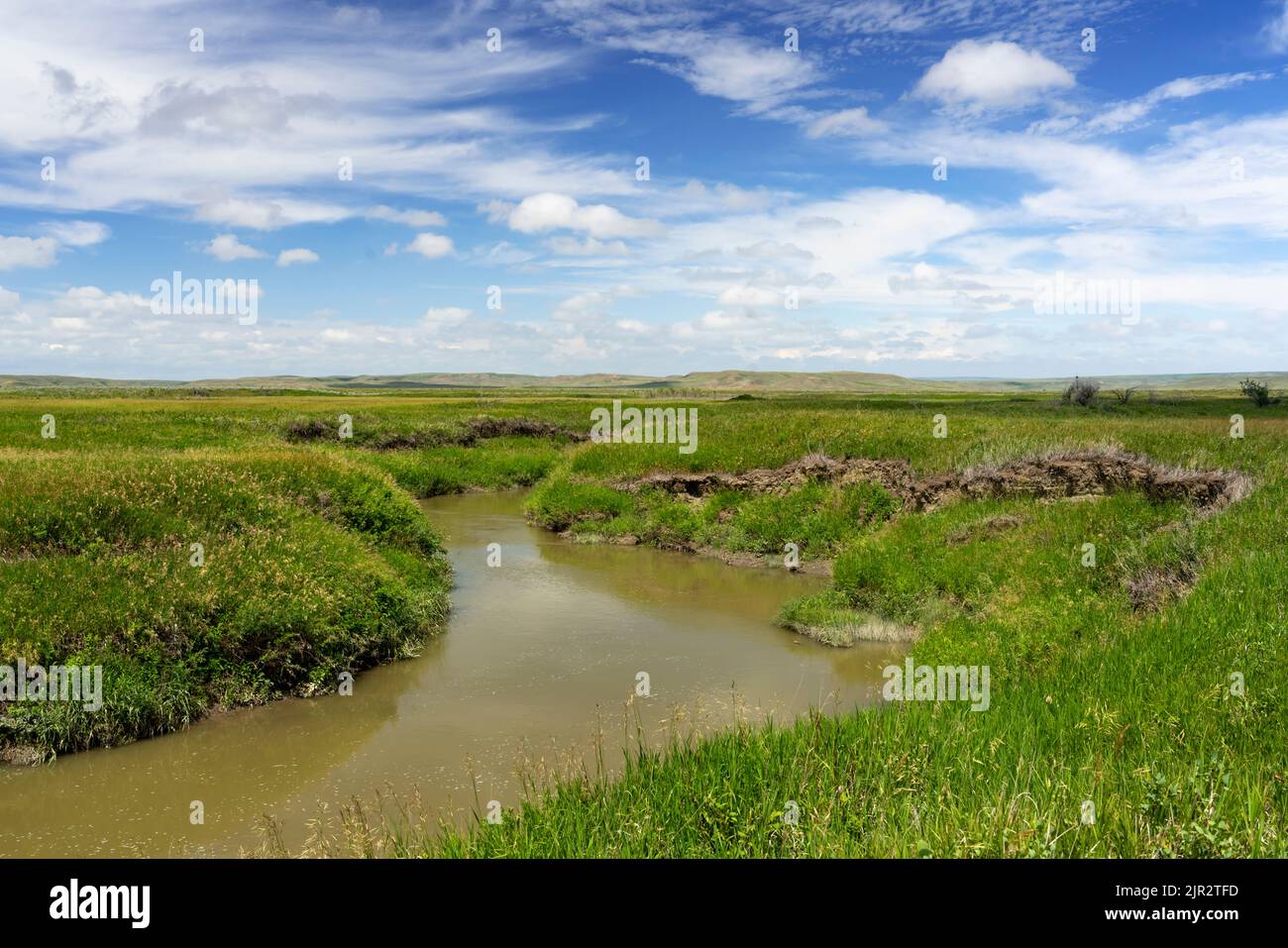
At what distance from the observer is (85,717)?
1078 centimetres

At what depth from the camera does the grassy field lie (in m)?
6.12

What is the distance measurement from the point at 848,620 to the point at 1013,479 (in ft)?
22.7

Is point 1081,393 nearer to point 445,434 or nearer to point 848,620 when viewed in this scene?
point 445,434

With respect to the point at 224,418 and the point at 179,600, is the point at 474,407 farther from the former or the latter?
the point at 179,600

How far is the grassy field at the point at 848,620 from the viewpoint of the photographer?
6.12 m

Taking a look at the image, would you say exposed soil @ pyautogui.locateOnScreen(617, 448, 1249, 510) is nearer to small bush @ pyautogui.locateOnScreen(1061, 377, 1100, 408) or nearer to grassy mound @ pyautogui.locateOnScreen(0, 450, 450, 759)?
grassy mound @ pyautogui.locateOnScreen(0, 450, 450, 759)

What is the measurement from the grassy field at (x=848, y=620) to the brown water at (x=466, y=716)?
0.82 m

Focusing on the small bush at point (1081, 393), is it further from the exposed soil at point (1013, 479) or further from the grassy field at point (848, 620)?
the exposed soil at point (1013, 479)

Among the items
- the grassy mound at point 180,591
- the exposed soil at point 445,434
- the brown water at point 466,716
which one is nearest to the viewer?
the brown water at point 466,716

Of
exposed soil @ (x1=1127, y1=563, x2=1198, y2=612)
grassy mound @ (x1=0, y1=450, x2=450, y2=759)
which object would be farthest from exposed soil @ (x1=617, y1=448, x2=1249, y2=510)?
grassy mound @ (x1=0, y1=450, x2=450, y2=759)

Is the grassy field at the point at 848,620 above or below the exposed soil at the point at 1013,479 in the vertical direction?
below

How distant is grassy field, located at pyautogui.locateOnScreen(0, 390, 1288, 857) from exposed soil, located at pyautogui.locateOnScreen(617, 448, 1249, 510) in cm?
33

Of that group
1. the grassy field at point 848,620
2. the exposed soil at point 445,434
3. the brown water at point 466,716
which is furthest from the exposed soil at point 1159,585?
the exposed soil at point 445,434
